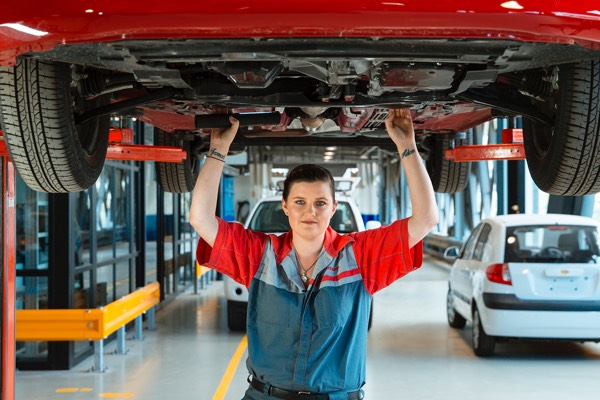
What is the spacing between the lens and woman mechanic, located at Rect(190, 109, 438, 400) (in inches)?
107

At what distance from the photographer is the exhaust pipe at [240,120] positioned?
9.96ft

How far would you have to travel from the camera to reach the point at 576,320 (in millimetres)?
7215

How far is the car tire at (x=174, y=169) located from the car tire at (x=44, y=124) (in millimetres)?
1793

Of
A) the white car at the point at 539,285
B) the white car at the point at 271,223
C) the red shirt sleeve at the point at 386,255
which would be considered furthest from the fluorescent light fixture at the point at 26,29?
the white car at the point at 271,223

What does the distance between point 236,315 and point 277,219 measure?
1.28 m

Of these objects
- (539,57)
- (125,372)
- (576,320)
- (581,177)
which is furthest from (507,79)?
(125,372)

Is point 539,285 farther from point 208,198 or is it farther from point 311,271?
point 208,198

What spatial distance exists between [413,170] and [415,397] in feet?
13.2

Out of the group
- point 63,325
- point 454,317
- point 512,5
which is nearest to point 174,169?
point 63,325

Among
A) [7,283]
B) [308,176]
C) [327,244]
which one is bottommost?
[7,283]

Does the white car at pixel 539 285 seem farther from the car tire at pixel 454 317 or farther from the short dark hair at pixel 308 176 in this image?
the short dark hair at pixel 308 176

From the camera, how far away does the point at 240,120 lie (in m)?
3.32

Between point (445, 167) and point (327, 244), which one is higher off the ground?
point (445, 167)

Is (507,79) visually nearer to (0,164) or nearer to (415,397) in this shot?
(0,164)
